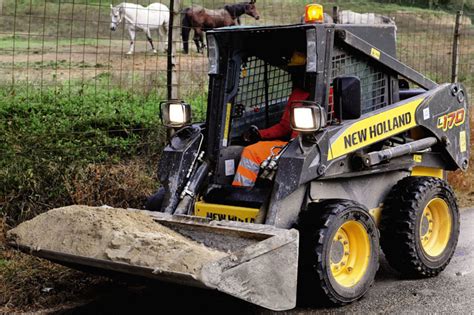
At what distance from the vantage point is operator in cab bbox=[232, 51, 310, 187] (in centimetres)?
623

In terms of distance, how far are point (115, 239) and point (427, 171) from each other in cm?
322

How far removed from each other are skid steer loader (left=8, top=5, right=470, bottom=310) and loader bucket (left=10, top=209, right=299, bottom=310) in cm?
1

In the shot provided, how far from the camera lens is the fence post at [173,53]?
830cm

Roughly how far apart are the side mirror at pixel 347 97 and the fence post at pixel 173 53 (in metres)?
2.83

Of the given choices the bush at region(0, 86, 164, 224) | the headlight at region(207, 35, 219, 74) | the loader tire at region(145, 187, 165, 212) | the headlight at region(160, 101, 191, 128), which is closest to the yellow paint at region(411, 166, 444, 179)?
the headlight at region(207, 35, 219, 74)

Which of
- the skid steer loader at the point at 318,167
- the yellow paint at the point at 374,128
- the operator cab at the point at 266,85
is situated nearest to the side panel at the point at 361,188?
the skid steer loader at the point at 318,167

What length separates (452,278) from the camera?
644 centimetres

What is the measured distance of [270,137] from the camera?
650cm

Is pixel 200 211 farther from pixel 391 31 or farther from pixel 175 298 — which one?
pixel 391 31

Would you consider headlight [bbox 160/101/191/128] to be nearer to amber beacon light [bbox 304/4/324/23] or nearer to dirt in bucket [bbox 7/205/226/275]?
dirt in bucket [bbox 7/205/226/275]

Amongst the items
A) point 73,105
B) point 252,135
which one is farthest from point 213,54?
point 73,105

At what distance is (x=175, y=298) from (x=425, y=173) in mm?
2557

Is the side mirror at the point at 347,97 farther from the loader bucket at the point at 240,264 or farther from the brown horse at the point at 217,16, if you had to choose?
the brown horse at the point at 217,16

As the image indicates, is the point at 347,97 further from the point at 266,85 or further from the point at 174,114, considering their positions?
the point at 174,114
